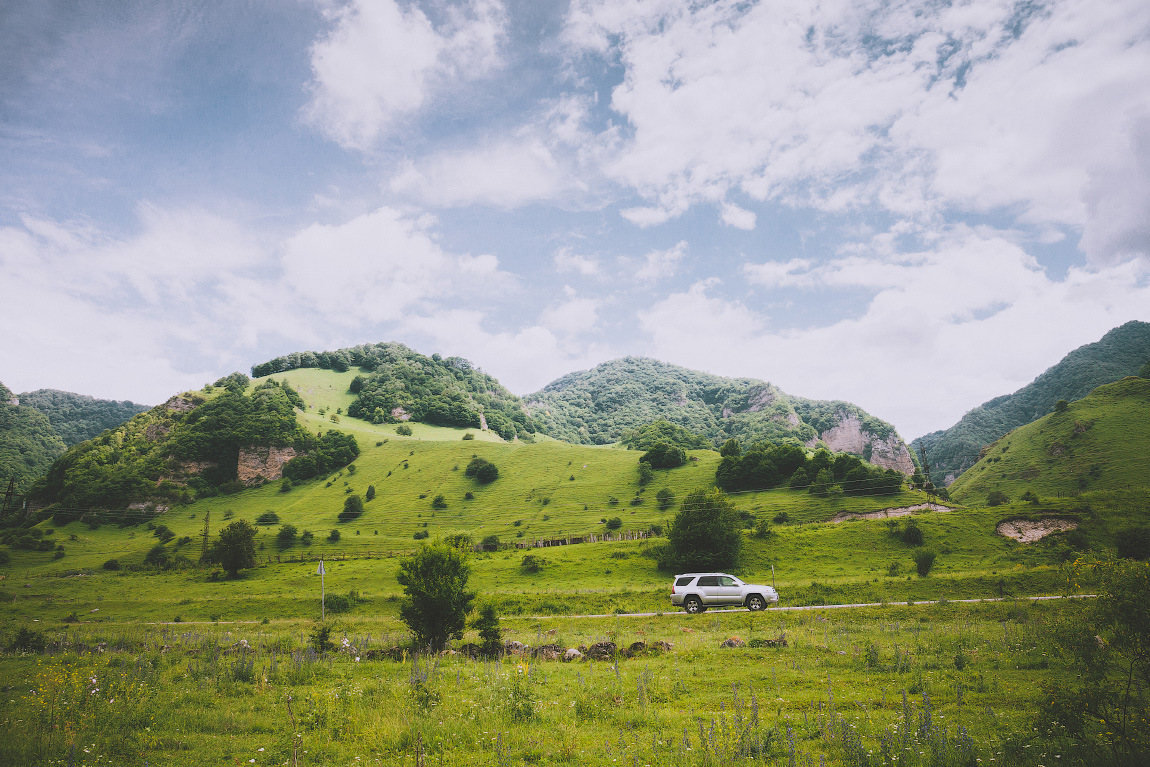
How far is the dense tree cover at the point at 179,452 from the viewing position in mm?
117000

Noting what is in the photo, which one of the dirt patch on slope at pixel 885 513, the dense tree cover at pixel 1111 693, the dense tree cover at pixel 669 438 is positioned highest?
the dense tree cover at pixel 669 438

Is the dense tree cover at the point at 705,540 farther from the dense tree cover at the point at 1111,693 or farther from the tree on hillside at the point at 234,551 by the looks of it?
the tree on hillside at the point at 234,551

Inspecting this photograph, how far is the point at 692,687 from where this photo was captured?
43.5ft

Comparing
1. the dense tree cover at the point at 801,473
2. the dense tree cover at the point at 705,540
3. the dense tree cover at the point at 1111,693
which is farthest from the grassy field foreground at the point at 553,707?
the dense tree cover at the point at 801,473

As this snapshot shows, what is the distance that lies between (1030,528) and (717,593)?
1923 inches

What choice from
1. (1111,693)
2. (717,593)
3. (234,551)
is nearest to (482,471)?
(234,551)

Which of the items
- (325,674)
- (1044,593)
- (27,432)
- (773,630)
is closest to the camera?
(325,674)

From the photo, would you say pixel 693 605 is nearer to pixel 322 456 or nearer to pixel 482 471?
pixel 482 471

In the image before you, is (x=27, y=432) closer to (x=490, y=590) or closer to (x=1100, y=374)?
(x=490, y=590)

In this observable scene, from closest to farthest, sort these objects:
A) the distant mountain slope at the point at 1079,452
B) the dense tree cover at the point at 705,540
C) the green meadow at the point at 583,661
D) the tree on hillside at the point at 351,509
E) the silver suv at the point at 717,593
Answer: the green meadow at the point at 583,661 < the silver suv at the point at 717,593 < the dense tree cover at the point at 705,540 < the distant mountain slope at the point at 1079,452 < the tree on hillside at the point at 351,509

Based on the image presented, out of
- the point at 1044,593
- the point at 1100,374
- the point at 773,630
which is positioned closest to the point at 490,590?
the point at 773,630

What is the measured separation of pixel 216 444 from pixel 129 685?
510ft

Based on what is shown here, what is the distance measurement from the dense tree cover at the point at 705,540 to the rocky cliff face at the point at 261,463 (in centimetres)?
12243

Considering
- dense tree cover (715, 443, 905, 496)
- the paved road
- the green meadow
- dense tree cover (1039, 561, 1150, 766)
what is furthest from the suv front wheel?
dense tree cover (715, 443, 905, 496)
